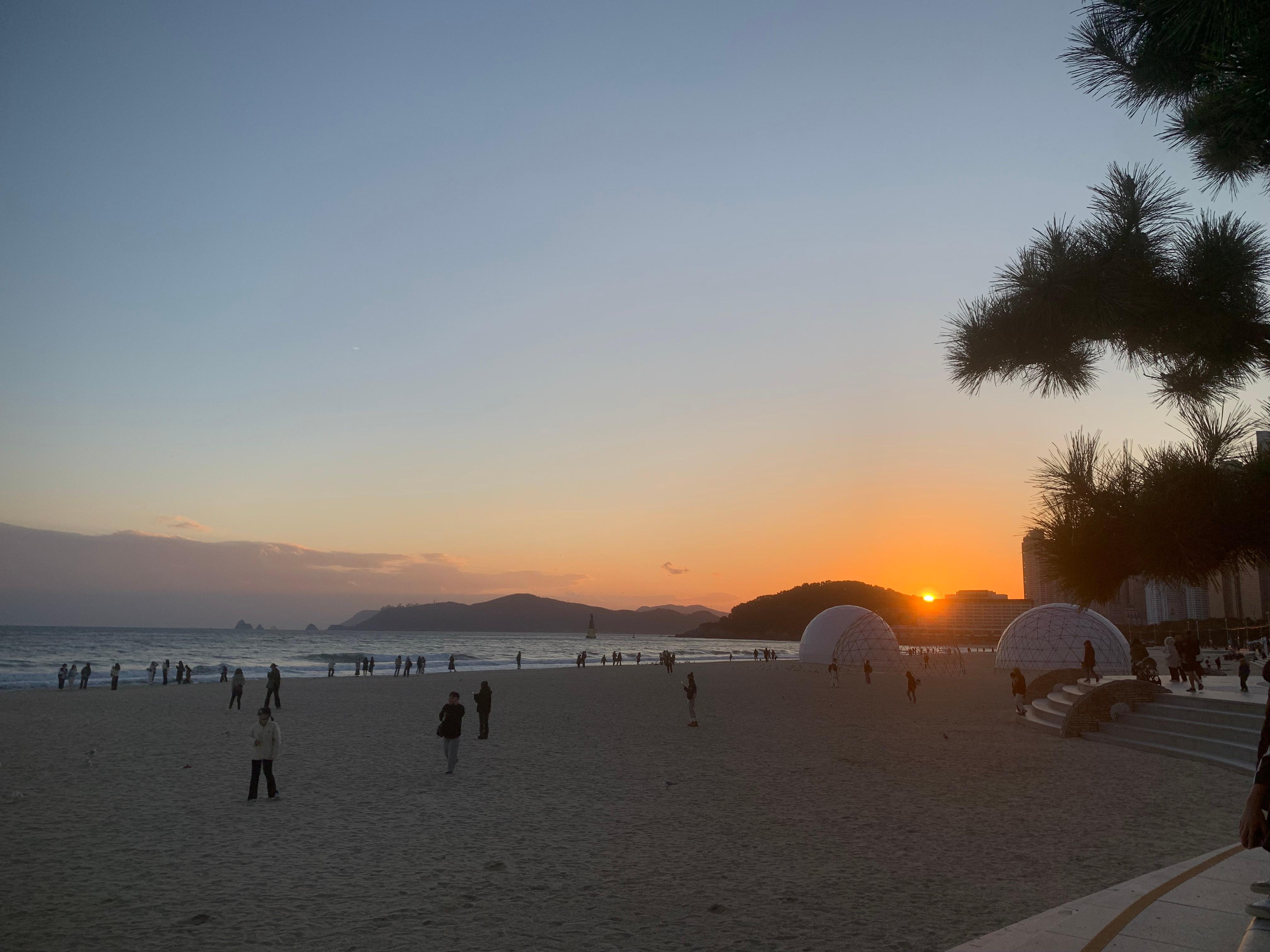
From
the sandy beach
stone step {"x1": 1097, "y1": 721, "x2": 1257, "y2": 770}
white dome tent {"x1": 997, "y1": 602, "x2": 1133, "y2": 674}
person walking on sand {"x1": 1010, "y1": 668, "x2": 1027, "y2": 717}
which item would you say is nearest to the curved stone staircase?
stone step {"x1": 1097, "y1": 721, "x2": 1257, "y2": 770}

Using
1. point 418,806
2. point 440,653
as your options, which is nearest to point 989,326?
point 418,806

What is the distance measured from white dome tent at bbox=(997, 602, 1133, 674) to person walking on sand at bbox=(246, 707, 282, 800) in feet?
136

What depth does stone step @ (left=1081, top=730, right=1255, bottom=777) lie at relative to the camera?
1313 cm

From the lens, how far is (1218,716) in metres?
15.0

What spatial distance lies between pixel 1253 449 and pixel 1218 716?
12.6 meters

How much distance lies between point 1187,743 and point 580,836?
12450 millimetres

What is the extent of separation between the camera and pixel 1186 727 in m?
15.4

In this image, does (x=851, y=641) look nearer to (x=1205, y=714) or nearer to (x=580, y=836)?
(x=1205, y=714)

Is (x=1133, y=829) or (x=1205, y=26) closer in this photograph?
(x=1205, y=26)

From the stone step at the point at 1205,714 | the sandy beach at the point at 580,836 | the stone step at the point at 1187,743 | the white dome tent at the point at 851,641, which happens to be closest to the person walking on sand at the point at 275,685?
the sandy beach at the point at 580,836

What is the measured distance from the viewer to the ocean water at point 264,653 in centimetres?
5675

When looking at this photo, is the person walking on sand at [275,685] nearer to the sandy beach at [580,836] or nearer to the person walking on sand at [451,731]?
the sandy beach at [580,836]

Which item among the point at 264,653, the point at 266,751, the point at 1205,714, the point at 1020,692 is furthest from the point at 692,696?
the point at 264,653

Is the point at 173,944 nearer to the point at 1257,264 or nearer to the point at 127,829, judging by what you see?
the point at 127,829
